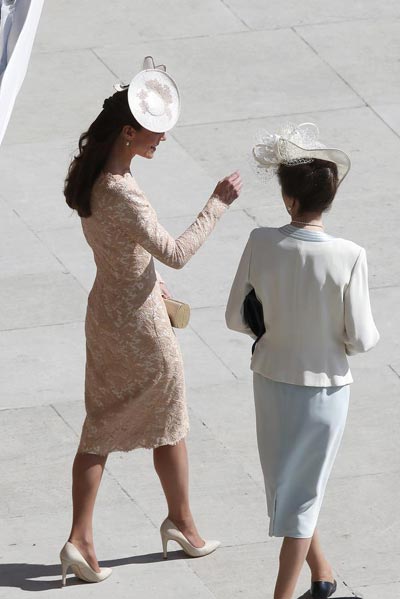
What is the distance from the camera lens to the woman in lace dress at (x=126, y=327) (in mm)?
6148

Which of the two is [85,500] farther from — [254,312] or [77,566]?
[254,312]

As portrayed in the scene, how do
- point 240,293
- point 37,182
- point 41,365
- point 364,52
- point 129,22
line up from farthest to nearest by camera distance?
point 129,22 < point 364,52 < point 37,182 < point 41,365 < point 240,293

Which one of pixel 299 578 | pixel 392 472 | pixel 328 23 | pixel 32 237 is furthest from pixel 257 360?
pixel 328 23

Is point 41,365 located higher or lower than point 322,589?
lower

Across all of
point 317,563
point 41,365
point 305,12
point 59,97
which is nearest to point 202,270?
point 41,365

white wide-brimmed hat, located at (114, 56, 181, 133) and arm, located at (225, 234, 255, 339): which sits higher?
white wide-brimmed hat, located at (114, 56, 181, 133)

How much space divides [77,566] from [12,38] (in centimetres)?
212

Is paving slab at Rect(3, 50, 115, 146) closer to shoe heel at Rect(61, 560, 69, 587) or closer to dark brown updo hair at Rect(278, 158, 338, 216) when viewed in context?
shoe heel at Rect(61, 560, 69, 587)

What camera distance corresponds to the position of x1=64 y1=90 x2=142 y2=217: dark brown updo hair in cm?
→ 614

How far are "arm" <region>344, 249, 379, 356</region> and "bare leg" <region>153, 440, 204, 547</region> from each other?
108cm

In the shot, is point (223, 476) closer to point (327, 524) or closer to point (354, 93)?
point (327, 524)

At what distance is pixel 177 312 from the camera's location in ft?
21.0

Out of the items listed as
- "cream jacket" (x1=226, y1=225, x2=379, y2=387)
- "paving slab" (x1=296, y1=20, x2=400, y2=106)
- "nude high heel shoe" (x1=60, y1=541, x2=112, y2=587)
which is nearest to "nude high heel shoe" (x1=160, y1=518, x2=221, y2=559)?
"nude high heel shoe" (x1=60, y1=541, x2=112, y2=587)

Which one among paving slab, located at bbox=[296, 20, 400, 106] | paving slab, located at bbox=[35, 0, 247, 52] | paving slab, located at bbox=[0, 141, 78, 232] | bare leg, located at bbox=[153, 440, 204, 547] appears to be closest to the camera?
bare leg, located at bbox=[153, 440, 204, 547]
